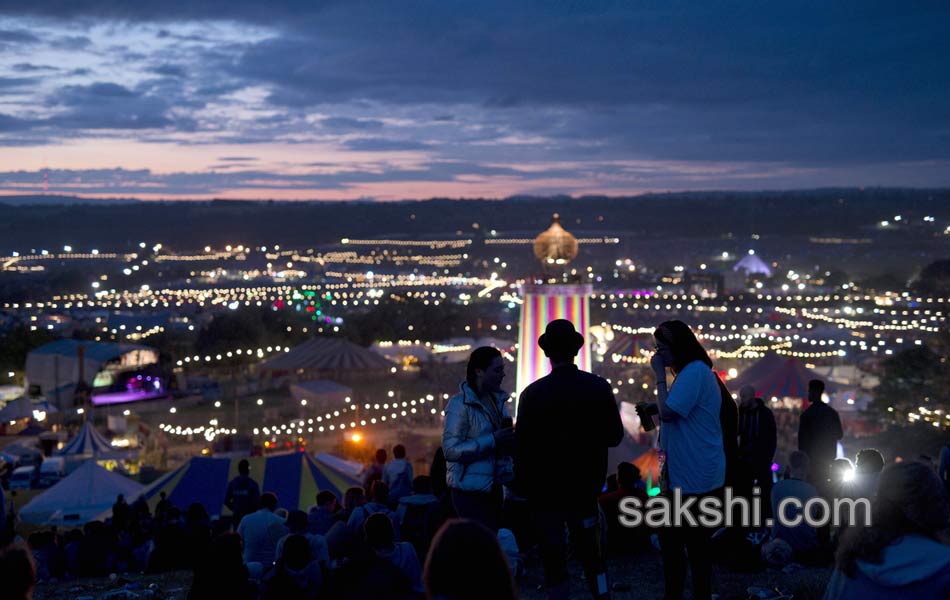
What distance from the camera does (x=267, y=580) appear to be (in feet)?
16.2

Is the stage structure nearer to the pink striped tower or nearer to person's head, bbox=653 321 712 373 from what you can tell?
the pink striped tower

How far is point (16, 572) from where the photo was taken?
9.20 feet

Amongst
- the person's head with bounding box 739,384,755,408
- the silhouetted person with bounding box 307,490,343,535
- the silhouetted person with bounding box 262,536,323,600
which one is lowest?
the silhouetted person with bounding box 307,490,343,535

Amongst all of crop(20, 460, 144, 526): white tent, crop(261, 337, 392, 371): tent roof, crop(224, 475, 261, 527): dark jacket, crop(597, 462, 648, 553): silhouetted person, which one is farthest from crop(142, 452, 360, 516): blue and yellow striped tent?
crop(261, 337, 392, 371): tent roof

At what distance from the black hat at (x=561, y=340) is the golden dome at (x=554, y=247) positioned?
10.6m

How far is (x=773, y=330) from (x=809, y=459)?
108ft

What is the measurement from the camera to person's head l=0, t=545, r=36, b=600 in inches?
110

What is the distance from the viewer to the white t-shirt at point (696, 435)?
440cm

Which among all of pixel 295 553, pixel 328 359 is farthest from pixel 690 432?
pixel 328 359

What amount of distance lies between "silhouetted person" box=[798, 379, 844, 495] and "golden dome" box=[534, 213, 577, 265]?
7.83 metres

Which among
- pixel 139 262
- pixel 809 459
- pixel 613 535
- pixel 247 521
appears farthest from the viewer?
pixel 139 262

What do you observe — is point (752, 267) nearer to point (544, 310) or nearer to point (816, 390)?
point (544, 310)

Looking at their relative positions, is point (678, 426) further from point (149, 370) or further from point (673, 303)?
point (673, 303)

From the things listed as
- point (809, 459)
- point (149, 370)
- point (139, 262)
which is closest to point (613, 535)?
point (809, 459)
